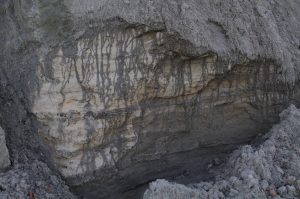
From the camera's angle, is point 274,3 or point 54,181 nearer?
point 54,181

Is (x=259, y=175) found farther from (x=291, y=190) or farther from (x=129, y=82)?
(x=129, y=82)

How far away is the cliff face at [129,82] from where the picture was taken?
2.89m

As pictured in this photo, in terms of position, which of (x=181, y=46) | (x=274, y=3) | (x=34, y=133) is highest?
(x=274, y=3)

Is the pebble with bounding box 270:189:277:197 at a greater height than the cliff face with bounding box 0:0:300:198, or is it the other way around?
the cliff face with bounding box 0:0:300:198

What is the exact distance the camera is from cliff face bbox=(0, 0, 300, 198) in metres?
2.89

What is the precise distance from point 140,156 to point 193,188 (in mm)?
502

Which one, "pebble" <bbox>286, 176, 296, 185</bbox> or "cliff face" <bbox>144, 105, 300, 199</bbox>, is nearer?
"cliff face" <bbox>144, 105, 300, 199</bbox>

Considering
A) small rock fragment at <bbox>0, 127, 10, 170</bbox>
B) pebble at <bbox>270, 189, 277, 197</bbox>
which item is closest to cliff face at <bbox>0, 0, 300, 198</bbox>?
small rock fragment at <bbox>0, 127, 10, 170</bbox>

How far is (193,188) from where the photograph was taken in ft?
9.49

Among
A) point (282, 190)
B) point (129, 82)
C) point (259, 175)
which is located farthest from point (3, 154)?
point (282, 190)

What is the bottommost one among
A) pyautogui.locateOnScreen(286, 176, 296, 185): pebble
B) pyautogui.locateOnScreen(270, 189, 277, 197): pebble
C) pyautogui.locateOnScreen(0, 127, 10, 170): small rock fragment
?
pyautogui.locateOnScreen(270, 189, 277, 197): pebble

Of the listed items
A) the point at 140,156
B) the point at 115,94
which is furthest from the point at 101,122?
the point at 140,156

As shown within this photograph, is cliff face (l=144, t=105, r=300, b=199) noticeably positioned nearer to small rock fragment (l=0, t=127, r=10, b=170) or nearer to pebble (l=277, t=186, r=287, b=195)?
pebble (l=277, t=186, r=287, b=195)

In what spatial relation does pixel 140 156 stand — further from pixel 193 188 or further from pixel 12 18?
pixel 12 18
